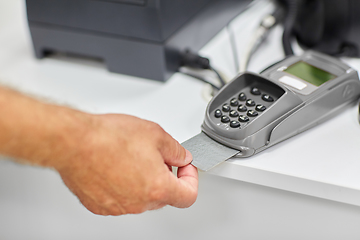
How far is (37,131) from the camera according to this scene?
33 cm

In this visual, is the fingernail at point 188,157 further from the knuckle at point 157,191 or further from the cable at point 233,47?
the cable at point 233,47

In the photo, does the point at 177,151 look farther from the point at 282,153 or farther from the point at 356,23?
the point at 356,23

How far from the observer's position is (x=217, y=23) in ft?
2.39

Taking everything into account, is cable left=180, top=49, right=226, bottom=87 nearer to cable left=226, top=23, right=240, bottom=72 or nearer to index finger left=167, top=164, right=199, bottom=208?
cable left=226, top=23, right=240, bottom=72

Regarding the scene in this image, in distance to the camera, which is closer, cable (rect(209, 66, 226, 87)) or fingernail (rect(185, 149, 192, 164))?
fingernail (rect(185, 149, 192, 164))

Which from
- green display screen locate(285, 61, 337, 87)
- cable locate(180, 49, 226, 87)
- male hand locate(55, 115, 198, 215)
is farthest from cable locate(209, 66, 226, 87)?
male hand locate(55, 115, 198, 215)

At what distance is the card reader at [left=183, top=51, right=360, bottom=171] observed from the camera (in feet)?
1.47

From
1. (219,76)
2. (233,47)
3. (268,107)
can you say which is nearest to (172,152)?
(268,107)

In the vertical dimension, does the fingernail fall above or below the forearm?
below

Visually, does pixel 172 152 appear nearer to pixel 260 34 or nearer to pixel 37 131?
pixel 37 131

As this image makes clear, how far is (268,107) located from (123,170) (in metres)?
0.19

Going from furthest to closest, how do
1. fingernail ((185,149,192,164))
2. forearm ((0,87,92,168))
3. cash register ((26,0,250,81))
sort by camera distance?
cash register ((26,0,250,81)), fingernail ((185,149,192,164)), forearm ((0,87,92,168))

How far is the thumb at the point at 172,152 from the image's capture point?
0.41 meters

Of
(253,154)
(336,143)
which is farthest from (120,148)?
(336,143)
